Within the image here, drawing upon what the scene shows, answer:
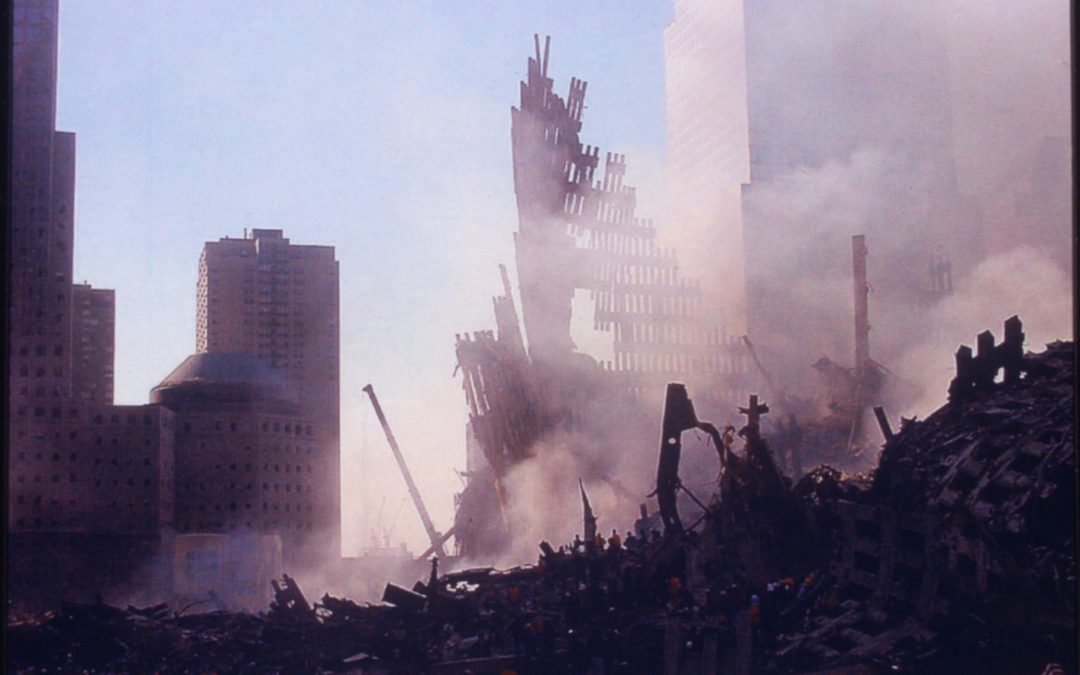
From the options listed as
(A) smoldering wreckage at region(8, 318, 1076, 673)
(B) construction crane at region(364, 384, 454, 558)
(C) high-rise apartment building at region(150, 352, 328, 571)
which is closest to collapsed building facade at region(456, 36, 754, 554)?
(B) construction crane at region(364, 384, 454, 558)

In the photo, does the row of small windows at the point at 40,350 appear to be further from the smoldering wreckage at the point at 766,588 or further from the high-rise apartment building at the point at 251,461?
the smoldering wreckage at the point at 766,588

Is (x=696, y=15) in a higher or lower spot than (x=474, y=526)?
higher

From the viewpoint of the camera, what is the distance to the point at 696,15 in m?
26.5

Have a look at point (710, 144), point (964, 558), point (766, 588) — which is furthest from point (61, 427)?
point (710, 144)

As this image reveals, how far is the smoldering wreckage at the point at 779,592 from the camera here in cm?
1283

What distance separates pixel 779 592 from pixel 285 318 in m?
13.1

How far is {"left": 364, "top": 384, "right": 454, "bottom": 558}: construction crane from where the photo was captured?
21.5 meters

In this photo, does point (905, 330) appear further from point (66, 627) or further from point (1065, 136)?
point (66, 627)

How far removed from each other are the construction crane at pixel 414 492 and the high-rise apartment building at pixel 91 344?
567cm

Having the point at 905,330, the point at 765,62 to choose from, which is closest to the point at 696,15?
the point at 765,62

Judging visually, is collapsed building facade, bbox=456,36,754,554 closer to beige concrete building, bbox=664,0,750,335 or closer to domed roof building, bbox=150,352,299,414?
beige concrete building, bbox=664,0,750,335

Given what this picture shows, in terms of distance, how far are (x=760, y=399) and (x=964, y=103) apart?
7.32 meters

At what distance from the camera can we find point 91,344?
26.3 metres

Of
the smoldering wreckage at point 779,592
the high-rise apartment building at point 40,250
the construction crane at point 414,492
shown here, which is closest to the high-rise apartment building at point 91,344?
the high-rise apartment building at point 40,250
